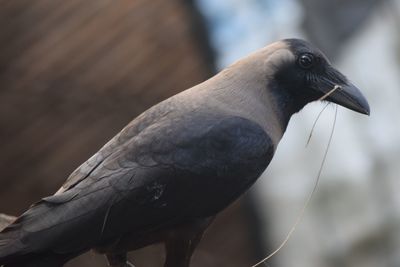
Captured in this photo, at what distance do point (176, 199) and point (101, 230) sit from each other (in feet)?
0.67

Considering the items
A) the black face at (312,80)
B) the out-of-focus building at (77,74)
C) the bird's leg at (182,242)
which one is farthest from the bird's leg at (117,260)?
the out-of-focus building at (77,74)

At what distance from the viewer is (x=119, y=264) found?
8.75 ft

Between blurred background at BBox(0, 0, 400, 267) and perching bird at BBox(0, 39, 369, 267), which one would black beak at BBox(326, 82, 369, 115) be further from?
blurred background at BBox(0, 0, 400, 267)

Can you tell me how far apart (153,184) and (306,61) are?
23.8 inches

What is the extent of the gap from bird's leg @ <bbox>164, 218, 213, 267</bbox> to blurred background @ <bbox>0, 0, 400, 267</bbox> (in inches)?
80.0

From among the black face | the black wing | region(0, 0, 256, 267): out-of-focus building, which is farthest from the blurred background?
the black wing

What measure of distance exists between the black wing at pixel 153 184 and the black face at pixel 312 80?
205 mm

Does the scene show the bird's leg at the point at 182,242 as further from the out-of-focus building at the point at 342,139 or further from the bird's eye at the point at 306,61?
the out-of-focus building at the point at 342,139

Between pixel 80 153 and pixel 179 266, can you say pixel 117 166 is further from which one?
pixel 80 153

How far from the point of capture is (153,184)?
2537 mm

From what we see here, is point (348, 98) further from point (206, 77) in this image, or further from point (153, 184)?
point (206, 77)

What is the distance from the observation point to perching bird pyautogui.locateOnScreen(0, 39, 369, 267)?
2.47 metres

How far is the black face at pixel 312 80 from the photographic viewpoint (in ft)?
9.30

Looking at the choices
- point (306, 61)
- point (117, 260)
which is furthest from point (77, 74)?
point (117, 260)
